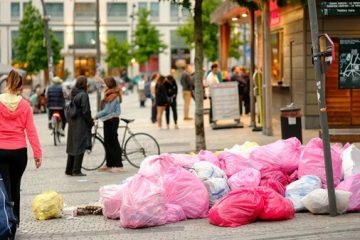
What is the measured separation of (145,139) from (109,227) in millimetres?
5556

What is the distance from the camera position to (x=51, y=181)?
12602 millimetres

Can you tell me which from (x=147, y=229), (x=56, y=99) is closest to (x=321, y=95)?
(x=147, y=229)

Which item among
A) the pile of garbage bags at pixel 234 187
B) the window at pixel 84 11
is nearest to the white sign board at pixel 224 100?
the pile of garbage bags at pixel 234 187

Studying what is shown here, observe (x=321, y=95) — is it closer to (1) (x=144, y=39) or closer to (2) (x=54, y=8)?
(1) (x=144, y=39)

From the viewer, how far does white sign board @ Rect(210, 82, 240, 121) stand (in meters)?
21.1

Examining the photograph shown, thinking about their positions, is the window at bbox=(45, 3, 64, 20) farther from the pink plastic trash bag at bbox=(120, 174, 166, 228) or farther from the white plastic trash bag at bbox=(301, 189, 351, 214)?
the white plastic trash bag at bbox=(301, 189, 351, 214)

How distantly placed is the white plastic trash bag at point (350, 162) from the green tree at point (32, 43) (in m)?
63.4

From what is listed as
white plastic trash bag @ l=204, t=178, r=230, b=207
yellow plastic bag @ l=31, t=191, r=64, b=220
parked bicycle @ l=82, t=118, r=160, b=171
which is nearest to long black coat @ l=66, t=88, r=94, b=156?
parked bicycle @ l=82, t=118, r=160, b=171

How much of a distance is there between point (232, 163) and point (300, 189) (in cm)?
112

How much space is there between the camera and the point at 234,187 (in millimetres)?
9312

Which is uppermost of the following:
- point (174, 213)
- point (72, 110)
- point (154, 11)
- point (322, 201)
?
point (154, 11)

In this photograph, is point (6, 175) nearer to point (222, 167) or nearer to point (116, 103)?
point (222, 167)

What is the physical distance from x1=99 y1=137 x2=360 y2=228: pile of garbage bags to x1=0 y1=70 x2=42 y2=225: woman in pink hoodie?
4.25 ft

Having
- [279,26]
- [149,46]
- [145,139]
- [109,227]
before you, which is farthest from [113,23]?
[109,227]
